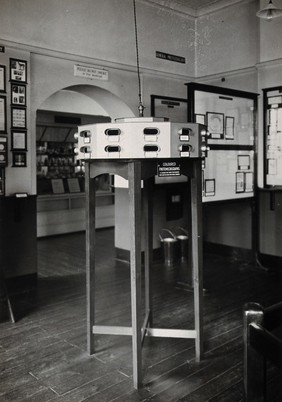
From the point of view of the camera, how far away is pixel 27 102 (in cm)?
428

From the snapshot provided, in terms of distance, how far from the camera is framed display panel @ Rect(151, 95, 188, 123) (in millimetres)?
5411

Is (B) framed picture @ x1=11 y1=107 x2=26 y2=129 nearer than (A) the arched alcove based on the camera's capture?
Yes

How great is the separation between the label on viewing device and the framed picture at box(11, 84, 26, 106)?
225 cm

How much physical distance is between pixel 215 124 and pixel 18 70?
7.54 ft

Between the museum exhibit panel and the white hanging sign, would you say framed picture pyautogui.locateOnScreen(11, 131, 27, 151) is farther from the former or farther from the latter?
the white hanging sign

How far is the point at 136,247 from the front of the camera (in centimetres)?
249

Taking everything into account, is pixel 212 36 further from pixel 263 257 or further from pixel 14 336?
pixel 14 336

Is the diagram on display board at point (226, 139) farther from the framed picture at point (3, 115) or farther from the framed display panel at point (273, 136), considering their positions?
the framed picture at point (3, 115)

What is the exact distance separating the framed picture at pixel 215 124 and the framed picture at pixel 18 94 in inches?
81.4

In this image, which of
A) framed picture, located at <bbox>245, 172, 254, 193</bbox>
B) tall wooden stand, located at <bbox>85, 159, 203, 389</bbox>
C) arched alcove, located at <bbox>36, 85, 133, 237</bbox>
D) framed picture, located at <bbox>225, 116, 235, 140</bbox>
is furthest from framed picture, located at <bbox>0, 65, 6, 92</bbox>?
arched alcove, located at <bbox>36, 85, 133, 237</bbox>

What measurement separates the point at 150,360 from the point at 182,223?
3.38 metres

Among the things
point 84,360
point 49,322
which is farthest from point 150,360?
point 49,322

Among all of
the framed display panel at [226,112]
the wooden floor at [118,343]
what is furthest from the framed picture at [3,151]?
the framed display panel at [226,112]

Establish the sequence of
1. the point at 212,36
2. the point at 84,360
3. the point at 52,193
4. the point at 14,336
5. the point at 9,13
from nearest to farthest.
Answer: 1. the point at 84,360
2. the point at 14,336
3. the point at 9,13
4. the point at 212,36
5. the point at 52,193
